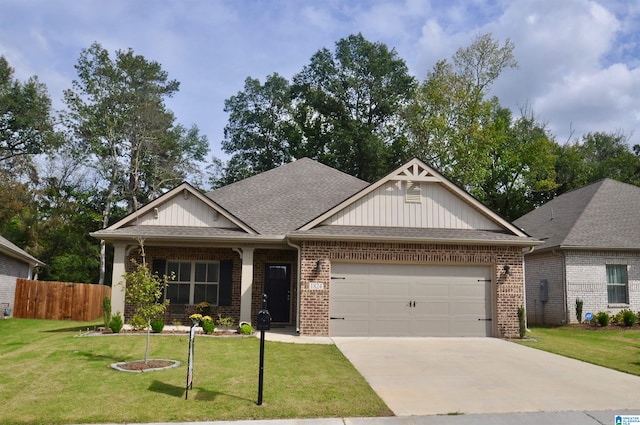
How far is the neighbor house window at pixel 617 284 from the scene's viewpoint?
19.9 meters

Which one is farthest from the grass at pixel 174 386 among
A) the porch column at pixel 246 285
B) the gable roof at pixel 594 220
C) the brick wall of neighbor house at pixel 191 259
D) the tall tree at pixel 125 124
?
the tall tree at pixel 125 124

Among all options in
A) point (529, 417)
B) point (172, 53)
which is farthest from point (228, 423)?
point (172, 53)

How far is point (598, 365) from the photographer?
10.7 metres

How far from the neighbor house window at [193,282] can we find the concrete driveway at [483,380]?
18.2ft

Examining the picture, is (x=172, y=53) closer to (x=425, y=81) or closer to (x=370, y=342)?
(x=370, y=342)

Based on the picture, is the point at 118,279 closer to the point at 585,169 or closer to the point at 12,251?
the point at 12,251

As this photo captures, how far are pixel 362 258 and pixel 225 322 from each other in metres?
4.46

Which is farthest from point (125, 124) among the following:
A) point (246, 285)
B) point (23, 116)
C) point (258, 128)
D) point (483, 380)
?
point (483, 380)

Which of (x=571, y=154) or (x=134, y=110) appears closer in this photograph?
(x=134, y=110)

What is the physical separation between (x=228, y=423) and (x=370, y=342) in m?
7.76

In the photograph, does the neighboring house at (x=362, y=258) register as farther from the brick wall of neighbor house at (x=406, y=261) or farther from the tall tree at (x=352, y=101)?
the tall tree at (x=352, y=101)

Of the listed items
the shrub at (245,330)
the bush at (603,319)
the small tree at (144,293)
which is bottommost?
the shrub at (245,330)

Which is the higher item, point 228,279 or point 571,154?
point 571,154

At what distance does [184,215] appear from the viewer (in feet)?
54.3
